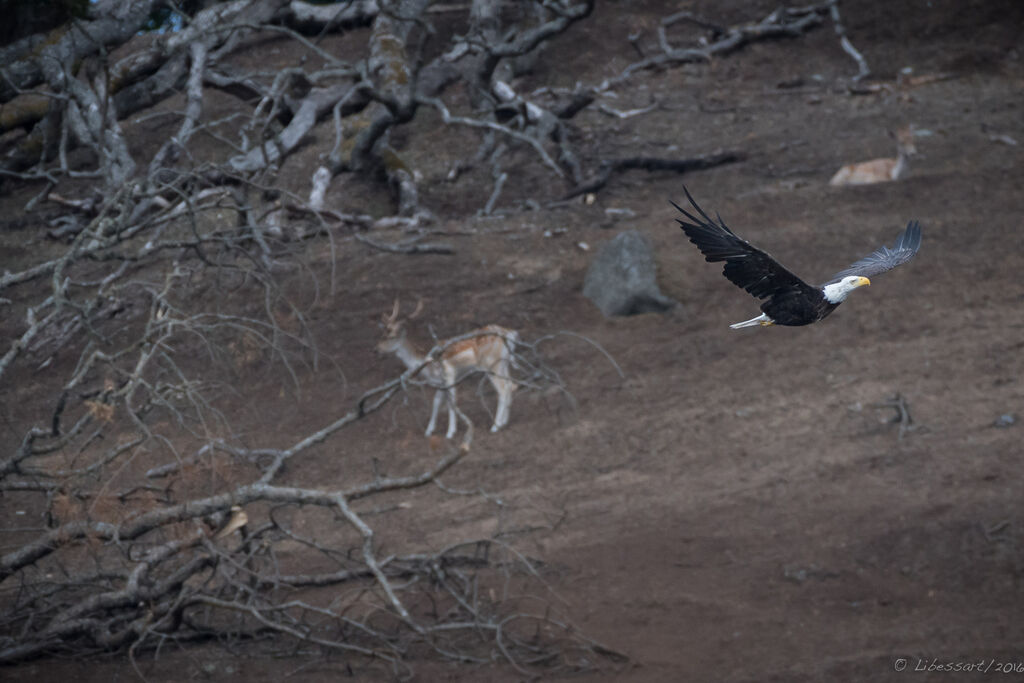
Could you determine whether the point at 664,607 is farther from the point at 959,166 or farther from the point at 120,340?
the point at 959,166

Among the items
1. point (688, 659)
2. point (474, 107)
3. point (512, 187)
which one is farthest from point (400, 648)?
point (474, 107)

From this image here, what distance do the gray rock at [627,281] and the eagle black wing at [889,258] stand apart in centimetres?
469

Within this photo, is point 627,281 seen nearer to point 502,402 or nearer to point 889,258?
point 502,402

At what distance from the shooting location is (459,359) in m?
9.23

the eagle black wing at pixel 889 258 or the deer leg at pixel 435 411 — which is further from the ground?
the eagle black wing at pixel 889 258

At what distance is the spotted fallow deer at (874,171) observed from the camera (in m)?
12.3

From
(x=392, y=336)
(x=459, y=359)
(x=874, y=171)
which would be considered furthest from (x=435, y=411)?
(x=874, y=171)

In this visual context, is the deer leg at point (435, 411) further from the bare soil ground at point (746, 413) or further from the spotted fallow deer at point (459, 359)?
the bare soil ground at point (746, 413)

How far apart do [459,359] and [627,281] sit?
85.7 inches

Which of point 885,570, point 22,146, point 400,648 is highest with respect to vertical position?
point 22,146

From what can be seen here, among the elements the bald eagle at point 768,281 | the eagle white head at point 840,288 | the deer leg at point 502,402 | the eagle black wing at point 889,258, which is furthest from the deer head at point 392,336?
the eagle white head at point 840,288

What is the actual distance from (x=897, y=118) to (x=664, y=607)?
8.57 metres

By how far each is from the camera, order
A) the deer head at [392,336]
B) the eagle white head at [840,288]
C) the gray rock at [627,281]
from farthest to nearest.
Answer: the gray rock at [627,281] → the deer head at [392,336] → the eagle white head at [840,288]

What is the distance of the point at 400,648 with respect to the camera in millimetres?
6977
